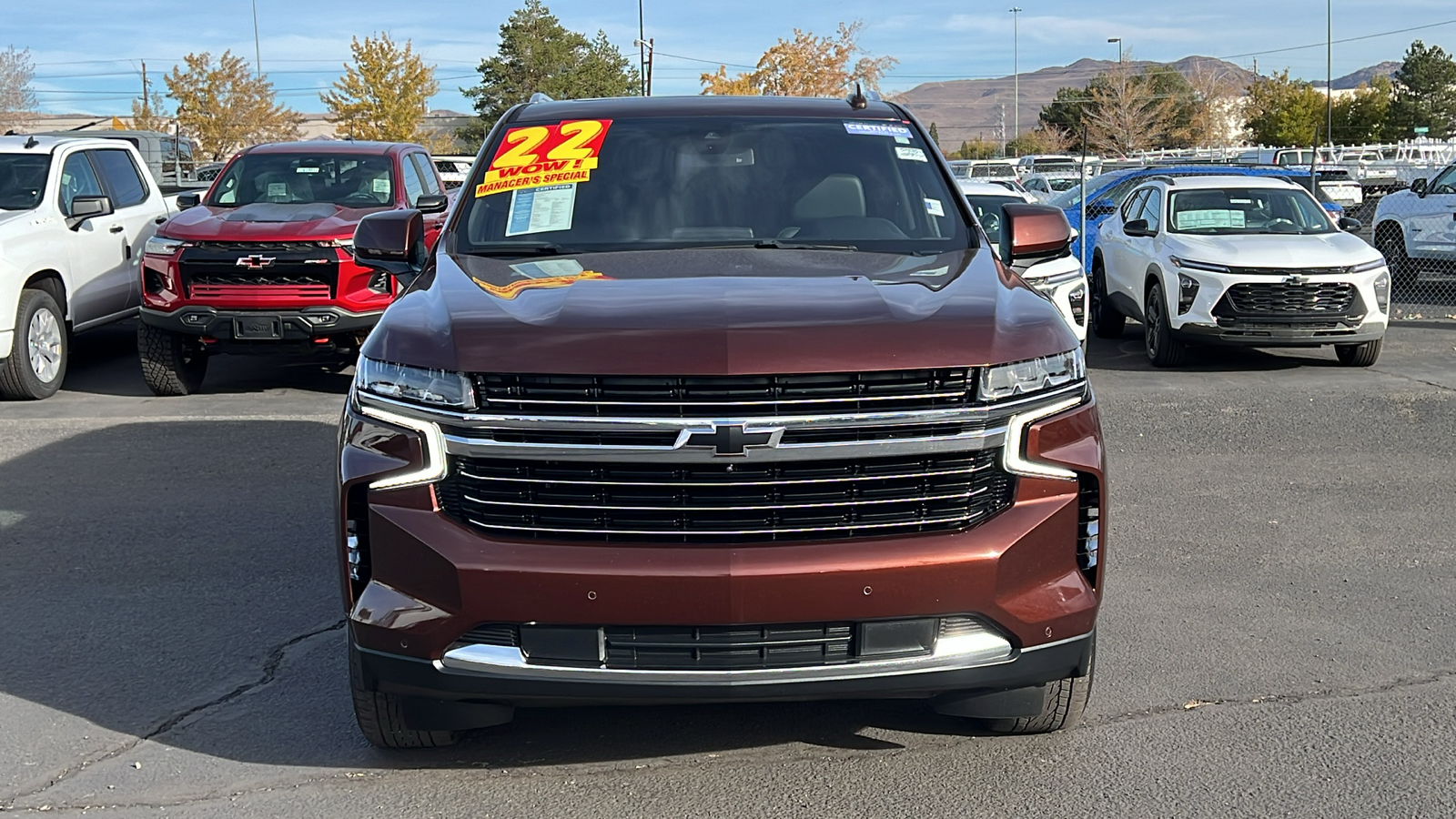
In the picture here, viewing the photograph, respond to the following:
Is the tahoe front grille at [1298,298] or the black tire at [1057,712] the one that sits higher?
the tahoe front grille at [1298,298]

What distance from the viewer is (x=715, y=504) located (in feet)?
11.5

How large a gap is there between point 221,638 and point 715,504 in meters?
2.57

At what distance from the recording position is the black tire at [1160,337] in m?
12.4

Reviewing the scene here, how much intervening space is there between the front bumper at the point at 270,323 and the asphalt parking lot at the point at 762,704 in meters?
1.86

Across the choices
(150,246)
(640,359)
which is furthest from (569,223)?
(150,246)

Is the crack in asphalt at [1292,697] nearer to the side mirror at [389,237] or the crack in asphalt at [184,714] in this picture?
the crack in asphalt at [184,714]

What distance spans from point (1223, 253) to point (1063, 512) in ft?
30.2

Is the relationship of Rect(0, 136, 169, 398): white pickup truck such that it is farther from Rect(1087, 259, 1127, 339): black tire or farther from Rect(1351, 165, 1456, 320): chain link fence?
Rect(1351, 165, 1456, 320): chain link fence

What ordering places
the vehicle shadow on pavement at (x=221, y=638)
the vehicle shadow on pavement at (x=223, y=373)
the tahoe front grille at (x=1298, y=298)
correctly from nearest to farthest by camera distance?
→ the vehicle shadow on pavement at (x=221, y=638), the vehicle shadow on pavement at (x=223, y=373), the tahoe front grille at (x=1298, y=298)

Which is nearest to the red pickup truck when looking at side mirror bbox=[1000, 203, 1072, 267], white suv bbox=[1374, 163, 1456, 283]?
side mirror bbox=[1000, 203, 1072, 267]

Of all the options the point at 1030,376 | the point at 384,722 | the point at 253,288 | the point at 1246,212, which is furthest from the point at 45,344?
the point at 1246,212

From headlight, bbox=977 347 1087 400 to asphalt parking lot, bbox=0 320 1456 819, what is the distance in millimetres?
1086

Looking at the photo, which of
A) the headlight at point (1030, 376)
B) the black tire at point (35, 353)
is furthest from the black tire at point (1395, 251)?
the headlight at point (1030, 376)

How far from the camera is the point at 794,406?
11.4 feet
